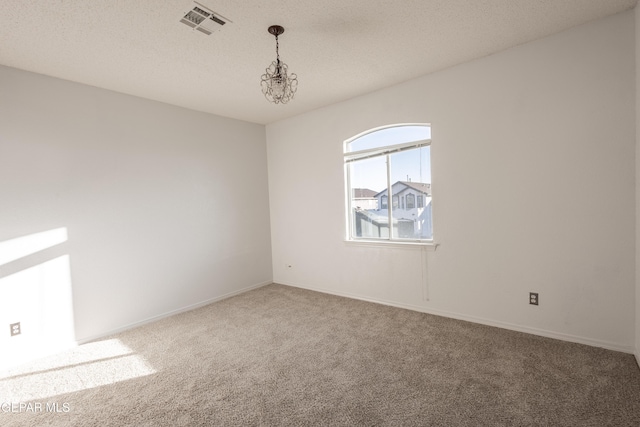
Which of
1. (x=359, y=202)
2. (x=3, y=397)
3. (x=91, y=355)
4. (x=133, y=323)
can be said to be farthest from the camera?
(x=359, y=202)

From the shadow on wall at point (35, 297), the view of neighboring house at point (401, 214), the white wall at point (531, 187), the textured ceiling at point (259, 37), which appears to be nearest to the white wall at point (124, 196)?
the shadow on wall at point (35, 297)

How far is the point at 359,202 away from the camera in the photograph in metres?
4.14

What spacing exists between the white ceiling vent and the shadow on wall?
234 centimetres

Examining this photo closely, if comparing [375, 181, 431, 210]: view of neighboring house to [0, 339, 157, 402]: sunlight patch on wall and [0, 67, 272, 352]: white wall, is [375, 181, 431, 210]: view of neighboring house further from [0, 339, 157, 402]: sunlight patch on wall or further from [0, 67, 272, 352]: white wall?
[0, 339, 157, 402]: sunlight patch on wall

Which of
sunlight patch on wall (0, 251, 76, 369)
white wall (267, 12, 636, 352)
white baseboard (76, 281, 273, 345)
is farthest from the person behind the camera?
white baseboard (76, 281, 273, 345)

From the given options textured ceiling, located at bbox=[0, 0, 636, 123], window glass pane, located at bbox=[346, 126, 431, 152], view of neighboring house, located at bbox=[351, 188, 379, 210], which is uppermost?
textured ceiling, located at bbox=[0, 0, 636, 123]

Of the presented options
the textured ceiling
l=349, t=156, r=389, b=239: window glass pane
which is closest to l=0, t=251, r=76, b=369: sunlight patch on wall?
the textured ceiling

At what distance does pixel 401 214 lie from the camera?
3.74m

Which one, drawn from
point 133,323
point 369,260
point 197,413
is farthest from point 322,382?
point 133,323

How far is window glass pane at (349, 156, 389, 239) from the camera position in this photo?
3.89 metres

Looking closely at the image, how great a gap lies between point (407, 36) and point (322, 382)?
281 centimetres

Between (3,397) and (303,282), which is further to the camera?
(303,282)

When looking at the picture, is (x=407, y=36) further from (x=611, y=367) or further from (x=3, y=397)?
(x=3, y=397)

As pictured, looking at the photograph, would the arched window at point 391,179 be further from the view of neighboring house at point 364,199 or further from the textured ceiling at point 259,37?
the textured ceiling at point 259,37
